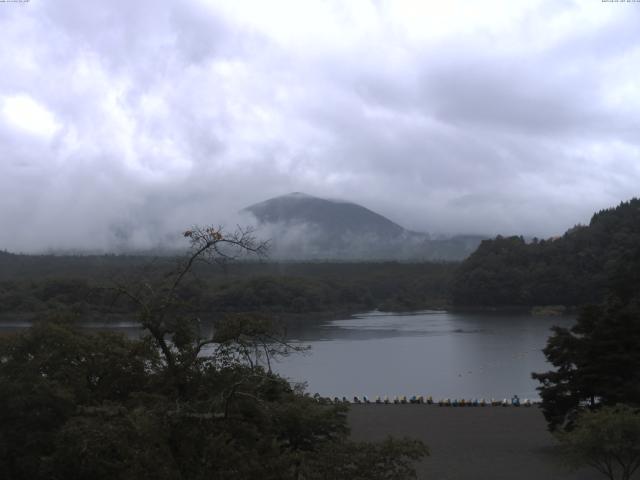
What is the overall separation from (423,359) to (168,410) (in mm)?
32910

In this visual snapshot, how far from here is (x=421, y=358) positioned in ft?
124

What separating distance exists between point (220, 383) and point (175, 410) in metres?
1.14

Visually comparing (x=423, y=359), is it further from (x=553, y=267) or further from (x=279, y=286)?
(x=553, y=267)

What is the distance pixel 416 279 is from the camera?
96.4 m

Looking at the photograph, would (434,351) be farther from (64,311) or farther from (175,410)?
(175,410)

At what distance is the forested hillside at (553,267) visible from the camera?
2904 inches

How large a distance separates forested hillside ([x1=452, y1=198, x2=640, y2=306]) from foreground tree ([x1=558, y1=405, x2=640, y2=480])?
6204 cm

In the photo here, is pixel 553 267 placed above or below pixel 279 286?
above

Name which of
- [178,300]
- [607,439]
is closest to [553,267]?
[607,439]

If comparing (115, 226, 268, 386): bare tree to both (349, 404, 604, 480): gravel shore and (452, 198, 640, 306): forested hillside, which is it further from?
(452, 198, 640, 306): forested hillside

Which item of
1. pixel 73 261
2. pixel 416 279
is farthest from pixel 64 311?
pixel 73 261

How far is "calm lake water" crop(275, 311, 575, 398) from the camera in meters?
28.6

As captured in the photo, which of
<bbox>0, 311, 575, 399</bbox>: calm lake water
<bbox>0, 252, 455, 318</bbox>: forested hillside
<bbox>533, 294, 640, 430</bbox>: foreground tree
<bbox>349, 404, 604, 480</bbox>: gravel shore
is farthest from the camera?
<bbox>0, 252, 455, 318</bbox>: forested hillside

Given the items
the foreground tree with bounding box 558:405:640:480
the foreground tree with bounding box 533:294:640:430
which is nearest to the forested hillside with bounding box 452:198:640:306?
the foreground tree with bounding box 533:294:640:430
